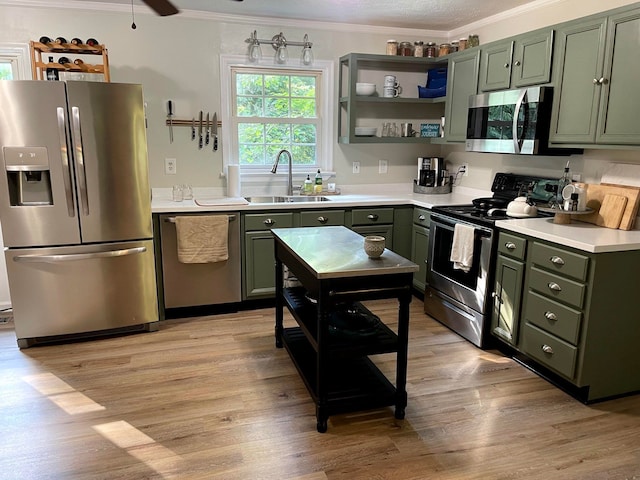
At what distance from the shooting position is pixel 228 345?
333cm

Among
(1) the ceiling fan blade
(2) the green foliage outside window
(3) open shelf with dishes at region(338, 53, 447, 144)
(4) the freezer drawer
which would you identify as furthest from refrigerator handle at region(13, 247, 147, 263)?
(3) open shelf with dishes at region(338, 53, 447, 144)

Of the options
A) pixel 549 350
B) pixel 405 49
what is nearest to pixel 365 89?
pixel 405 49

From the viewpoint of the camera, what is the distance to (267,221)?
12.7ft

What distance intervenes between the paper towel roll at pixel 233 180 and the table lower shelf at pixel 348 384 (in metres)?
1.72

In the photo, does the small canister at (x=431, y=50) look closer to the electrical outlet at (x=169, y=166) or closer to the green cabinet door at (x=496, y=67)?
the green cabinet door at (x=496, y=67)

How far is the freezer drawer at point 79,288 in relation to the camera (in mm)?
3195

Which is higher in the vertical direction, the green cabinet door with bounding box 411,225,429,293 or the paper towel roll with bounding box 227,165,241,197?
the paper towel roll with bounding box 227,165,241,197

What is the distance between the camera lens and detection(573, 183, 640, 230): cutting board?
281 cm

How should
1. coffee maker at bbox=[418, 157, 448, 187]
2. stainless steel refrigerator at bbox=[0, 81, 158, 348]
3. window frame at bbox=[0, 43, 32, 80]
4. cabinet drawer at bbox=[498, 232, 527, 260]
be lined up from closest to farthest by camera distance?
cabinet drawer at bbox=[498, 232, 527, 260] < stainless steel refrigerator at bbox=[0, 81, 158, 348] < window frame at bbox=[0, 43, 32, 80] < coffee maker at bbox=[418, 157, 448, 187]

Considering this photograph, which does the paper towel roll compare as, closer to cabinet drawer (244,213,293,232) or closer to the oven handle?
cabinet drawer (244,213,293,232)

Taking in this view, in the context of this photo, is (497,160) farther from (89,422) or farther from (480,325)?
(89,422)

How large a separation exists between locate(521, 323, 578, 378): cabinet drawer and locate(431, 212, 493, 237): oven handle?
632mm

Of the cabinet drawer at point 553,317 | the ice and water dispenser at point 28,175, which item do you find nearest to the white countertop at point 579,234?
the cabinet drawer at point 553,317

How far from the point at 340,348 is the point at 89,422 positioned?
1.31 metres
